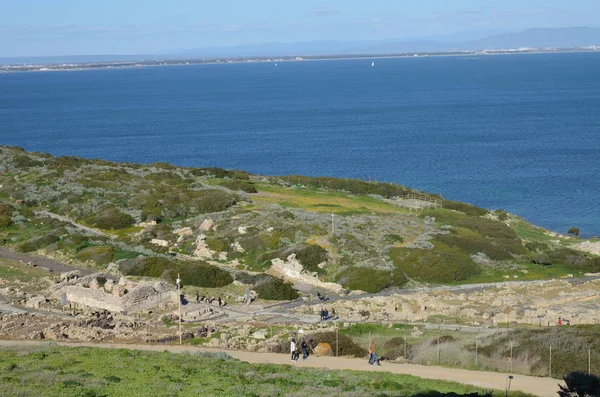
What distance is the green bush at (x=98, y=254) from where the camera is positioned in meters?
46.2

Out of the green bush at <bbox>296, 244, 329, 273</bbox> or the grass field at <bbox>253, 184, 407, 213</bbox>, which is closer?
the green bush at <bbox>296, 244, 329, 273</bbox>

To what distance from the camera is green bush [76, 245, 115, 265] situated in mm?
46188

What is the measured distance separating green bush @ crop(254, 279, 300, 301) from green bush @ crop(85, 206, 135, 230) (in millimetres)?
17217

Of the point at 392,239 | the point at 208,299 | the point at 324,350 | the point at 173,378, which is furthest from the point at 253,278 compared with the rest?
the point at 173,378

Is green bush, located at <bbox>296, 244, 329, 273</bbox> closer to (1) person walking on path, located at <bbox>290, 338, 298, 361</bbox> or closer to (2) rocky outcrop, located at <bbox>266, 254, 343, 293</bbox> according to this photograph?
(2) rocky outcrop, located at <bbox>266, 254, 343, 293</bbox>

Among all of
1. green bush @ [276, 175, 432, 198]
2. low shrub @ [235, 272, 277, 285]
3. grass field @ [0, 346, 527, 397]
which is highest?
grass field @ [0, 346, 527, 397]

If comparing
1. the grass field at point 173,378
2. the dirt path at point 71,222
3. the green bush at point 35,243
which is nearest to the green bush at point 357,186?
the dirt path at point 71,222

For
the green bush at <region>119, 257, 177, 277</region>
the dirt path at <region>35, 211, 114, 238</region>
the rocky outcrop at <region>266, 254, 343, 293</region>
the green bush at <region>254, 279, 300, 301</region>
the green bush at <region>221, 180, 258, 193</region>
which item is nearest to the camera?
the green bush at <region>254, 279, 300, 301</region>

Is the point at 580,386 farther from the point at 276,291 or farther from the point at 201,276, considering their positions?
the point at 201,276

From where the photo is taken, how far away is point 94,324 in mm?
34281

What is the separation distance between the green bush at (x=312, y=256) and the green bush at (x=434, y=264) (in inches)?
159

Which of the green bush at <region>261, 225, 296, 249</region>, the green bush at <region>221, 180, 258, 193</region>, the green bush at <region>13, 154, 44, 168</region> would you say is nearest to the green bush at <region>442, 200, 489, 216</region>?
the green bush at <region>221, 180, 258, 193</region>

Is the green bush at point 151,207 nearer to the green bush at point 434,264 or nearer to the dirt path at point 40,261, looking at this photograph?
the dirt path at point 40,261

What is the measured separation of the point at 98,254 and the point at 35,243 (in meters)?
5.27
